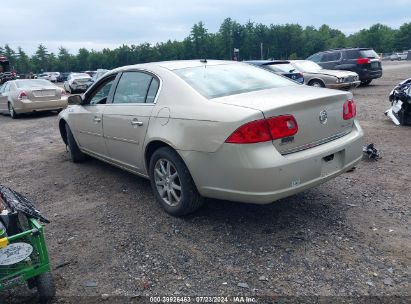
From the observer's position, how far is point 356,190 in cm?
435

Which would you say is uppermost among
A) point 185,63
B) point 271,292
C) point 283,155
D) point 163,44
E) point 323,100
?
point 163,44

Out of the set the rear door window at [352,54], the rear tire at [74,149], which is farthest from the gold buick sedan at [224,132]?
the rear door window at [352,54]

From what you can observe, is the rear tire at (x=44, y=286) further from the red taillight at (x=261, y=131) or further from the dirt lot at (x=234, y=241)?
the red taillight at (x=261, y=131)

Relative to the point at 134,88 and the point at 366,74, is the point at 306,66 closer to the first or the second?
the point at 366,74

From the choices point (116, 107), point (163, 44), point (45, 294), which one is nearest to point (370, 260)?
point (45, 294)

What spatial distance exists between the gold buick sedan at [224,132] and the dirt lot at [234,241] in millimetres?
423

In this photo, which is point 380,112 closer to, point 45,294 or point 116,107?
point 116,107

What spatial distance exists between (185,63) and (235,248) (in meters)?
2.21

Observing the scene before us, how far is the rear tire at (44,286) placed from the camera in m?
2.61

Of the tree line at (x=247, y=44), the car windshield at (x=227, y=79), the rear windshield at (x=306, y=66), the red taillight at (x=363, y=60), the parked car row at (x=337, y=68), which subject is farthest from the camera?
the tree line at (x=247, y=44)

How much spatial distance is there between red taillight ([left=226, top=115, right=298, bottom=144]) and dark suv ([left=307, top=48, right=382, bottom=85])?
14.0m

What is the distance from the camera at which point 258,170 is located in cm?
300

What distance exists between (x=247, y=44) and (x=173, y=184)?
98962mm

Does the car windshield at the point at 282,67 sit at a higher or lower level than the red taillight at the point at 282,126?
higher
